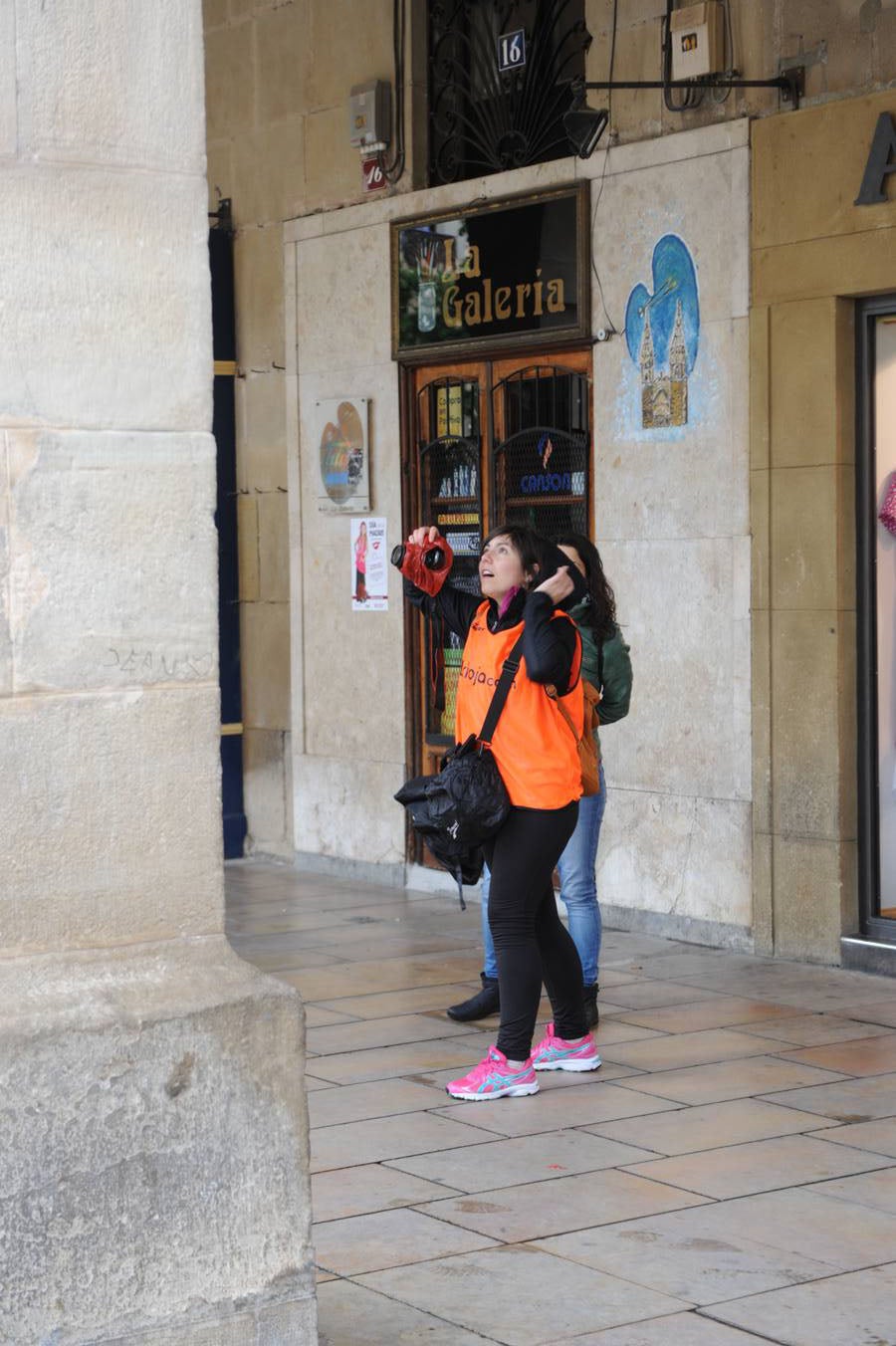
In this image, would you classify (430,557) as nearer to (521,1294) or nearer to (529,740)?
(529,740)

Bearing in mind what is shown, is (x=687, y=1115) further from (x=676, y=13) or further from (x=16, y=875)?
(x=676, y=13)

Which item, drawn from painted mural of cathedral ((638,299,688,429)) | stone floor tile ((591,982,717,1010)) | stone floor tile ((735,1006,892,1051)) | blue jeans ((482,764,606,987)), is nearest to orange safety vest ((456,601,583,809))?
blue jeans ((482,764,606,987))

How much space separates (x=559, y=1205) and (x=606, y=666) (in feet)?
7.44

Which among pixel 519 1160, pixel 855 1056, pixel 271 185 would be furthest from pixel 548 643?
pixel 271 185

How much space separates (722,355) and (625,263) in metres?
0.81

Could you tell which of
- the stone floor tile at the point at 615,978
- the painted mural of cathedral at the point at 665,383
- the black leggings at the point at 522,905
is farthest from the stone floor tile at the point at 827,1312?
the painted mural of cathedral at the point at 665,383

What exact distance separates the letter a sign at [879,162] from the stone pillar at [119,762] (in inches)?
183

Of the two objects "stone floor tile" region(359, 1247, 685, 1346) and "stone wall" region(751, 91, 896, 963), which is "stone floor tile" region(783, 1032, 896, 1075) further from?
"stone floor tile" region(359, 1247, 685, 1346)

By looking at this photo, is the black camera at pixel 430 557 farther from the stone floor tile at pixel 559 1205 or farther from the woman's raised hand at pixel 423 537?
the stone floor tile at pixel 559 1205

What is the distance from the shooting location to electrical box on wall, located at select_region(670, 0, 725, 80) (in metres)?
8.36

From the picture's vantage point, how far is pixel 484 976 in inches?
283

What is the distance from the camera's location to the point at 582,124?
884cm

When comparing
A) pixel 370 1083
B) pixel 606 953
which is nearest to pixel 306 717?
pixel 606 953

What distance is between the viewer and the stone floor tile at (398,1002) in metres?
7.45
